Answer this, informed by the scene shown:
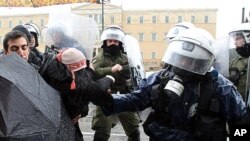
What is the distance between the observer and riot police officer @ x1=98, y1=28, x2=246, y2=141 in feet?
7.53

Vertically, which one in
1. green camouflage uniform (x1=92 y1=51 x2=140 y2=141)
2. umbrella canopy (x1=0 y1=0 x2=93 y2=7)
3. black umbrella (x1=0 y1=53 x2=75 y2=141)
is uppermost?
umbrella canopy (x1=0 y1=0 x2=93 y2=7)

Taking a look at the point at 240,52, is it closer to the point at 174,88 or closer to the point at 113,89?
the point at 113,89

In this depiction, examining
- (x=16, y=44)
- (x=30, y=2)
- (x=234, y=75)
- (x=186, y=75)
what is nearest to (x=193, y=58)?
(x=186, y=75)

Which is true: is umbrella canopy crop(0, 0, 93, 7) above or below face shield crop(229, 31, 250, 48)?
above

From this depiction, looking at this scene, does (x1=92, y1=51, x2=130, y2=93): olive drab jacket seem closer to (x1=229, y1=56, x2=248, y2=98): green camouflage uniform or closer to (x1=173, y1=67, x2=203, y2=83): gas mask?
(x1=229, y1=56, x2=248, y2=98): green camouflage uniform

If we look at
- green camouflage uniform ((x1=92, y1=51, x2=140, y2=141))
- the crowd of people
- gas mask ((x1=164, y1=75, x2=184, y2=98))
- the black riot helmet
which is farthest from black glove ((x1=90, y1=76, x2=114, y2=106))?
the black riot helmet

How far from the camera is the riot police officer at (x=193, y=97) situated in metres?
2.29

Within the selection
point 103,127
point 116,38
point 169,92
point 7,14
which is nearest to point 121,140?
point 103,127

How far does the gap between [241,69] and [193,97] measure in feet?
5.79

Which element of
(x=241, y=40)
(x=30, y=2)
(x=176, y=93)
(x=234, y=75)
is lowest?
(x=234, y=75)

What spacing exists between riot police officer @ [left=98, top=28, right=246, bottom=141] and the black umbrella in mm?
692

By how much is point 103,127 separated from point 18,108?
2616 millimetres

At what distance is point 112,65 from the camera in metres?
4.50

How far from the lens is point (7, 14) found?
4850cm
